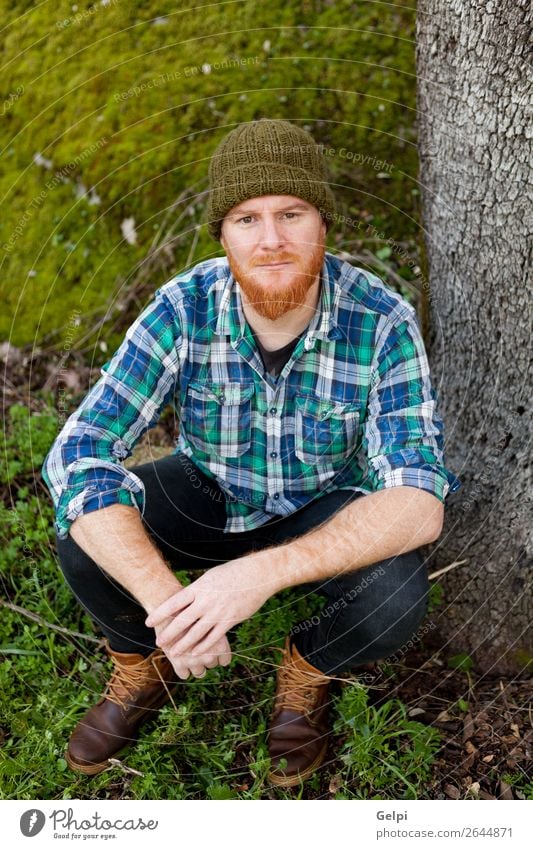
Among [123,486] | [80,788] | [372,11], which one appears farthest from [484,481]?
[372,11]

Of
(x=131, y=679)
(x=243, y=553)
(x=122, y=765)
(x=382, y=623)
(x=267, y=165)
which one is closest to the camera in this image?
(x=267, y=165)

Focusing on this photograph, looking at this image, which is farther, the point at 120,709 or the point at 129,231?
the point at 129,231

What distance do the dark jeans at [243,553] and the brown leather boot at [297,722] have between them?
0.06 meters

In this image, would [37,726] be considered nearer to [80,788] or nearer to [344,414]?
[80,788]

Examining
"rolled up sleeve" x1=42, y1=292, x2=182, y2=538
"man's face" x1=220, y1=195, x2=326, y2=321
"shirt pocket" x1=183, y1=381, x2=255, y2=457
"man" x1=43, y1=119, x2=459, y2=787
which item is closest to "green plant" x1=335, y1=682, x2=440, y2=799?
"man" x1=43, y1=119, x2=459, y2=787

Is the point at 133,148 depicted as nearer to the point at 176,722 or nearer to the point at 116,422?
the point at 116,422

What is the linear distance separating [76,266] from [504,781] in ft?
9.00

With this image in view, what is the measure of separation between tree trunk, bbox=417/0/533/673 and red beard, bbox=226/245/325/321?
541 millimetres

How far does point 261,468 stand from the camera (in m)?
2.49

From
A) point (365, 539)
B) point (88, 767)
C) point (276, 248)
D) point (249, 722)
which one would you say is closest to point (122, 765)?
point (88, 767)

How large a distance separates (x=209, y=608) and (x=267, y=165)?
1.24 m

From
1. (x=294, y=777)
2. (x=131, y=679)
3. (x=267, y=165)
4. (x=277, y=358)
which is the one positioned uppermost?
(x=267, y=165)

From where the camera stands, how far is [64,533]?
2.26 metres

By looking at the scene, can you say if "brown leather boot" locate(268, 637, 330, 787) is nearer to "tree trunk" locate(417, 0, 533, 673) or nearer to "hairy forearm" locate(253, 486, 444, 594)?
"hairy forearm" locate(253, 486, 444, 594)
